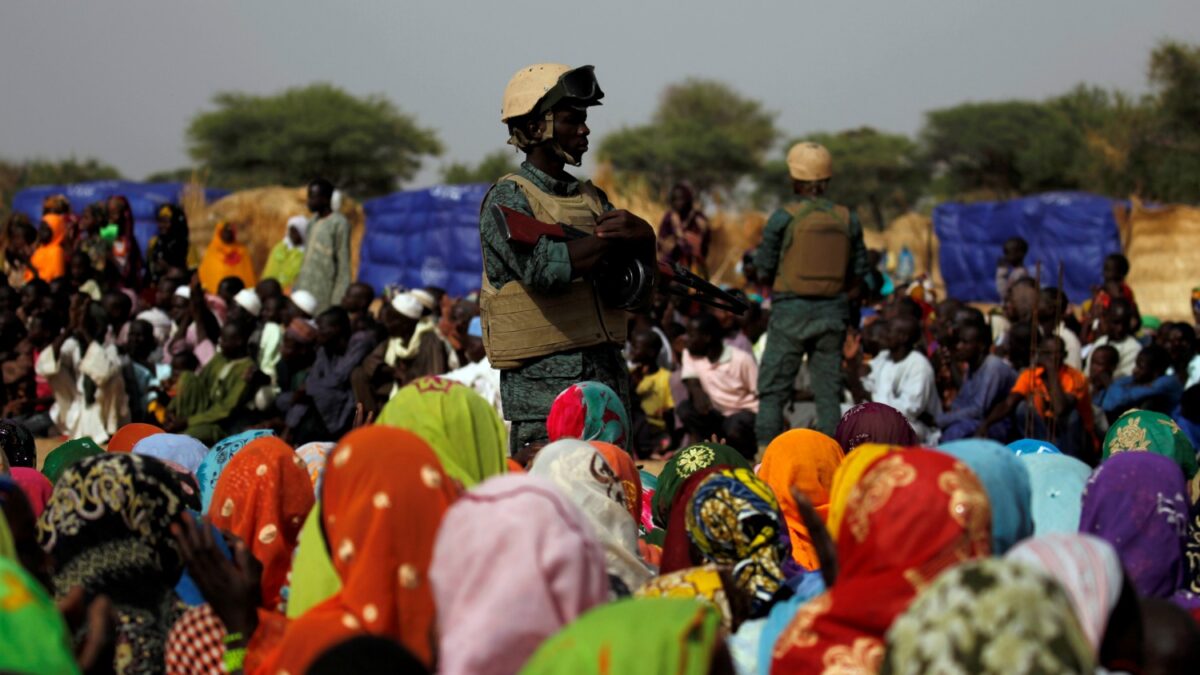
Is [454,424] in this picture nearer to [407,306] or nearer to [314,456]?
[314,456]

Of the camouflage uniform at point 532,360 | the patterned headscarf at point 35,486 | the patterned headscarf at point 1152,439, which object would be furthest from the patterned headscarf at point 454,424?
the patterned headscarf at point 1152,439

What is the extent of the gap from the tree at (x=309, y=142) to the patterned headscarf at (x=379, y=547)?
3947 centimetres

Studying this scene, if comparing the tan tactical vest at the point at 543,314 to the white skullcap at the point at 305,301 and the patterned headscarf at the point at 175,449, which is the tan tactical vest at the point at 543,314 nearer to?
the patterned headscarf at the point at 175,449

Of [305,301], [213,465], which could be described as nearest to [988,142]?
[305,301]

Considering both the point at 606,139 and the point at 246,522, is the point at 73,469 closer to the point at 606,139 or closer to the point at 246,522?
the point at 246,522

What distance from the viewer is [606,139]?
49.4 m

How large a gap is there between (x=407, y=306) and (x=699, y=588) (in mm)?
7831

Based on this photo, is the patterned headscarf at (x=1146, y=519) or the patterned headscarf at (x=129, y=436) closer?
the patterned headscarf at (x=1146, y=519)

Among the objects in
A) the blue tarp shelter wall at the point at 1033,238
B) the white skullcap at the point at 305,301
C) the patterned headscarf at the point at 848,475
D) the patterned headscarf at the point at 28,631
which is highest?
the patterned headscarf at the point at 28,631

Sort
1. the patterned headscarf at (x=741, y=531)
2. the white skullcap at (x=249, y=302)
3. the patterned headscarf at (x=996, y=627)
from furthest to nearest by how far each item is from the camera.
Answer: the white skullcap at (x=249, y=302)
the patterned headscarf at (x=741, y=531)
the patterned headscarf at (x=996, y=627)

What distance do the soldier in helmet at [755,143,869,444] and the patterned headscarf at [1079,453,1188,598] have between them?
507 cm

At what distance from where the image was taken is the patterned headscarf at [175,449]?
528 cm

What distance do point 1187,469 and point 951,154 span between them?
4243 centimetres

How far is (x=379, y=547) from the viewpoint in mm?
2947
